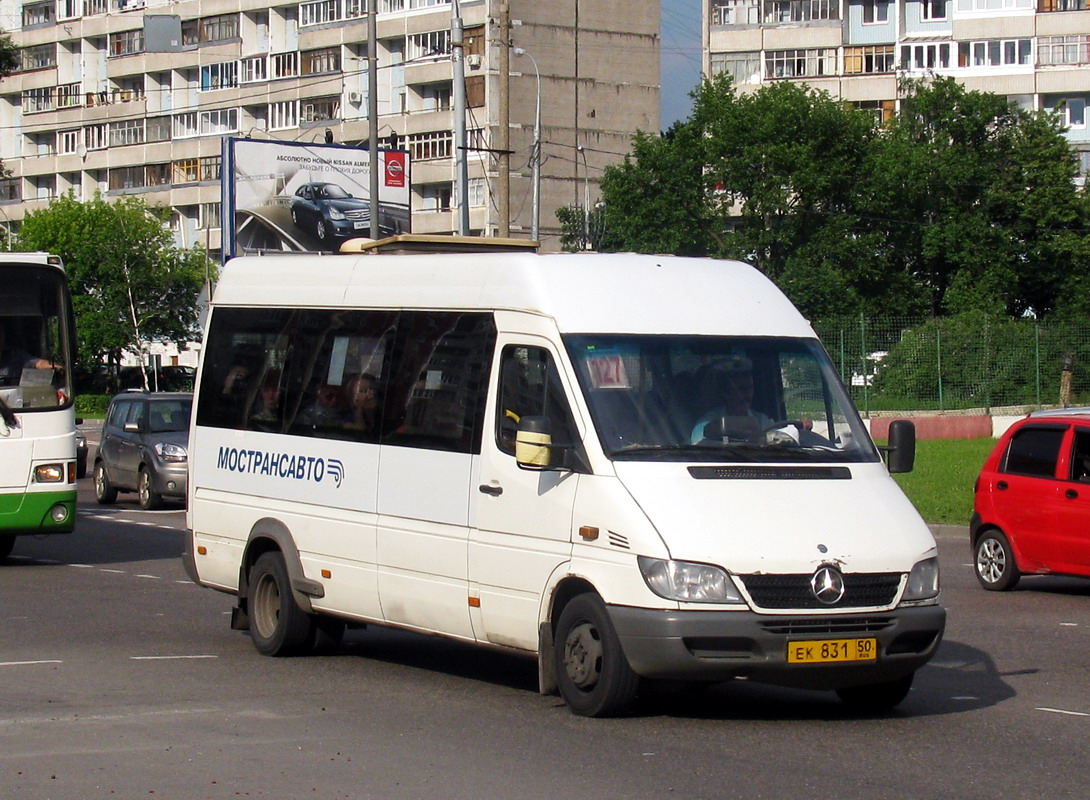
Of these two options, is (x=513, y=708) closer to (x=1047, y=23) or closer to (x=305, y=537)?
(x=305, y=537)

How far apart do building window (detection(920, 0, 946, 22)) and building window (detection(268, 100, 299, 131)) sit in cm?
3140

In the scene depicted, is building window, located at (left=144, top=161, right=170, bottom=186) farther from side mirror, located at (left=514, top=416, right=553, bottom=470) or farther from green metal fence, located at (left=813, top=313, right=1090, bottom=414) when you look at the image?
side mirror, located at (left=514, top=416, right=553, bottom=470)

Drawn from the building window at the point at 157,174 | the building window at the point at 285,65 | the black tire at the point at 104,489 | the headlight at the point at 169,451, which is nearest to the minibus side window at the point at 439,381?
the headlight at the point at 169,451

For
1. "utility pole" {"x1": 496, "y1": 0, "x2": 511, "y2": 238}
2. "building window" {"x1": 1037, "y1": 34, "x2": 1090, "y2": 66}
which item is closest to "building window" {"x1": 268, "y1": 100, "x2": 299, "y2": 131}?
"building window" {"x1": 1037, "y1": 34, "x2": 1090, "y2": 66}

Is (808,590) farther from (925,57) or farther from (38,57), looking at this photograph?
(38,57)

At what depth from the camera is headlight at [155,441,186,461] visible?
88.6 feet

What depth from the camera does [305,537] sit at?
11.3m

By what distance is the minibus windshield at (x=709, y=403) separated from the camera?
913 cm

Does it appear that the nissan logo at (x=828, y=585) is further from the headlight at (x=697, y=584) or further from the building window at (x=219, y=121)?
the building window at (x=219, y=121)

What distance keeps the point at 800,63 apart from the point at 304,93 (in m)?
24.9

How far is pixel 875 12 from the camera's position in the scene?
280ft

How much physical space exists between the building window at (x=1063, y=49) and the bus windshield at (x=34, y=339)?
68.4m

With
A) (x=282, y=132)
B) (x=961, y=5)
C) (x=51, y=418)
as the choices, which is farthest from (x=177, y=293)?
(x=51, y=418)

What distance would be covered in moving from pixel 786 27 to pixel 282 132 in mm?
26357
